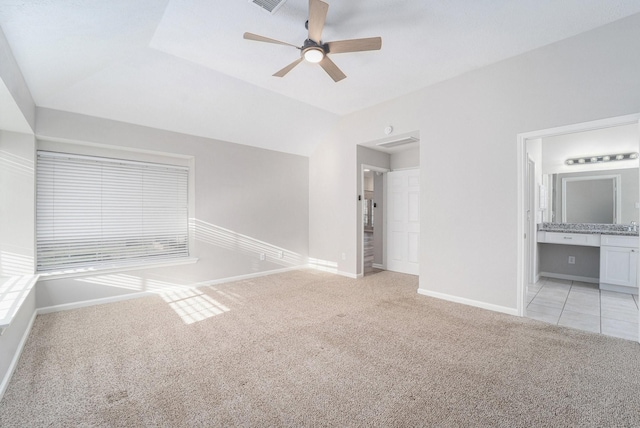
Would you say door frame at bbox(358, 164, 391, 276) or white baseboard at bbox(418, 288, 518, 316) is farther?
door frame at bbox(358, 164, 391, 276)

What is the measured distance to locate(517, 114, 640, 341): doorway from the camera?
10.0ft

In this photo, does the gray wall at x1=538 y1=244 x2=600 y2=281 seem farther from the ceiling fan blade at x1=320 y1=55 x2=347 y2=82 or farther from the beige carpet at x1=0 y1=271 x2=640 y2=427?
the ceiling fan blade at x1=320 y1=55 x2=347 y2=82

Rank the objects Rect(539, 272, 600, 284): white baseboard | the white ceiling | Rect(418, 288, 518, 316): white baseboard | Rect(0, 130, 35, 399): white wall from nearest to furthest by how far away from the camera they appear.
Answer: the white ceiling, Rect(0, 130, 35, 399): white wall, Rect(418, 288, 518, 316): white baseboard, Rect(539, 272, 600, 284): white baseboard

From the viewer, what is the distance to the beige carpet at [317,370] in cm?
168

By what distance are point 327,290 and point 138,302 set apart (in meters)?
2.59

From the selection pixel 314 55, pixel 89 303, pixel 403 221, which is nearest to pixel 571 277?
pixel 403 221

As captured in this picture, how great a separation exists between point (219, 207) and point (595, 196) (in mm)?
6166

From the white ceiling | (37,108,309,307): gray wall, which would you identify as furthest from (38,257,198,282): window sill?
the white ceiling

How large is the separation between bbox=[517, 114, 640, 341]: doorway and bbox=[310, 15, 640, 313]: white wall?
0.30 feet

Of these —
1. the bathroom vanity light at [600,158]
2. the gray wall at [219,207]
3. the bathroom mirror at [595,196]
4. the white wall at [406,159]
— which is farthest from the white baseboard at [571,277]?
the gray wall at [219,207]

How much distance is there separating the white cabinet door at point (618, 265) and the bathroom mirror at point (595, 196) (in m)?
0.62

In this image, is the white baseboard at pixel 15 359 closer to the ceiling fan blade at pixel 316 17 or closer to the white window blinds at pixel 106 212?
the white window blinds at pixel 106 212

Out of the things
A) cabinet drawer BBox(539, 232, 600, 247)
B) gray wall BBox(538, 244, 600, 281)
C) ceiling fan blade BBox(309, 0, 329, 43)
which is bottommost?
gray wall BBox(538, 244, 600, 281)

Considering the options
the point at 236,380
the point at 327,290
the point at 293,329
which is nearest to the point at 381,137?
the point at 327,290
